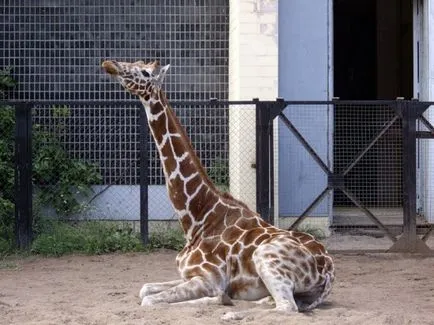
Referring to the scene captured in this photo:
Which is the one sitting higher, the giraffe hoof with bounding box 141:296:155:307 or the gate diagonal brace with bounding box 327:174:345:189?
the gate diagonal brace with bounding box 327:174:345:189

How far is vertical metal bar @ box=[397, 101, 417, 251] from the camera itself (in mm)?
10641

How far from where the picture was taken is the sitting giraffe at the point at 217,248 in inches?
262

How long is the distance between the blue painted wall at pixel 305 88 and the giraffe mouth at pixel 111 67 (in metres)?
4.89

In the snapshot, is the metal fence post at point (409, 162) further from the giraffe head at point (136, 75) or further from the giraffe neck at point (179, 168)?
the giraffe head at point (136, 75)

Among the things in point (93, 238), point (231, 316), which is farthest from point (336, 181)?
point (231, 316)

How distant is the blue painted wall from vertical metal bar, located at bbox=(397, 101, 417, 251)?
1378 millimetres

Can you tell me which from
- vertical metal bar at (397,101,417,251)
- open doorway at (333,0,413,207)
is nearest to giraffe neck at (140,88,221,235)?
vertical metal bar at (397,101,417,251)

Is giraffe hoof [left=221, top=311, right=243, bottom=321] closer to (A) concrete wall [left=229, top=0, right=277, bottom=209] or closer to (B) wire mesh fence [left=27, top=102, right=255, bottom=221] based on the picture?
(A) concrete wall [left=229, top=0, right=277, bottom=209]

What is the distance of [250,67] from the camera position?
Answer: 11.4m

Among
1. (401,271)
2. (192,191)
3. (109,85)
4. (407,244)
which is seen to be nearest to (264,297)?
(192,191)

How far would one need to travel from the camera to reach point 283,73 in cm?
1181

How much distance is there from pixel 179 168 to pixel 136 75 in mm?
927

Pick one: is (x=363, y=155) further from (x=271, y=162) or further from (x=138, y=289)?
(x=138, y=289)

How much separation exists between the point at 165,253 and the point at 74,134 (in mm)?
2364
